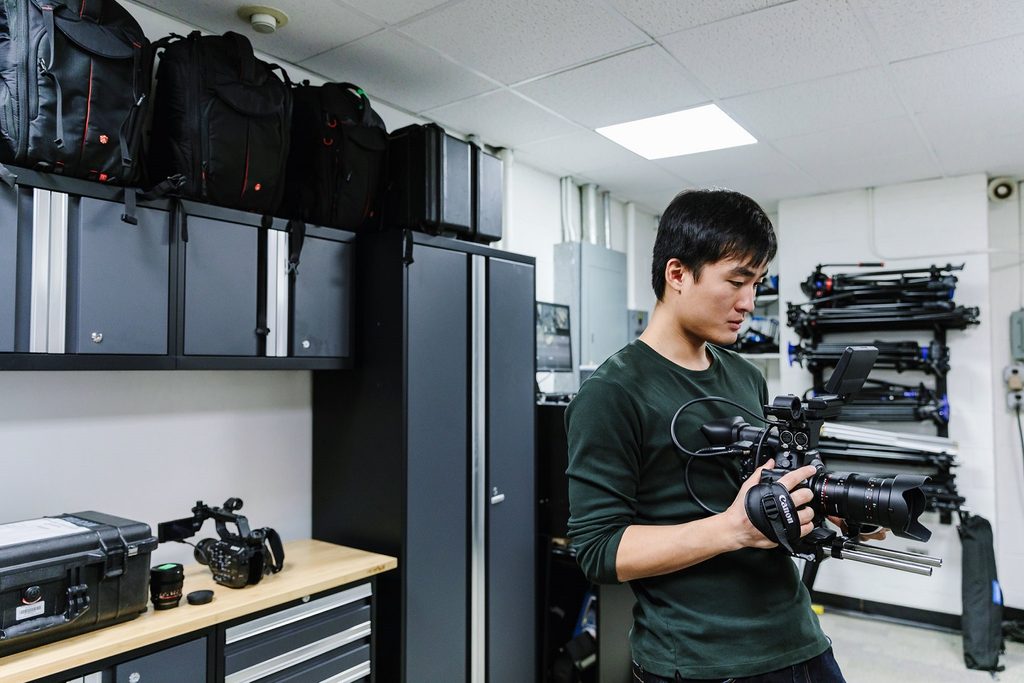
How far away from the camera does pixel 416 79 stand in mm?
2840

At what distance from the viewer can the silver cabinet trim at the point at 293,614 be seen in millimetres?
1953

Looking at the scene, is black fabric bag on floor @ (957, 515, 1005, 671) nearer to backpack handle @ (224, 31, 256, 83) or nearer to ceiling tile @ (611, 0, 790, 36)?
ceiling tile @ (611, 0, 790, 36)

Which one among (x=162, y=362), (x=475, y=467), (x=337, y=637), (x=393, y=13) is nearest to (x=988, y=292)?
(x=475, y=467)

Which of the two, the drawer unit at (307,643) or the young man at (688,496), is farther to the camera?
the drawer unit at (307,643)

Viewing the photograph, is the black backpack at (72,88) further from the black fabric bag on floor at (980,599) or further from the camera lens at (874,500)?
the black fabric bag on floor at (980,599)

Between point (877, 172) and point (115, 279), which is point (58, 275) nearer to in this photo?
point (115, 279)

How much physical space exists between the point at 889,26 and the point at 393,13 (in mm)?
1708

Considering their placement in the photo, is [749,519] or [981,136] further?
[981,136]

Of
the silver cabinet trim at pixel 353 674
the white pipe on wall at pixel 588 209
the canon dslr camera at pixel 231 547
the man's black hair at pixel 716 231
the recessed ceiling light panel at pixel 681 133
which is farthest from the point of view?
the white pipe on wall at pixel 588 209

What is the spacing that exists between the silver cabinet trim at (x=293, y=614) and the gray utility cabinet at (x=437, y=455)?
170 mm

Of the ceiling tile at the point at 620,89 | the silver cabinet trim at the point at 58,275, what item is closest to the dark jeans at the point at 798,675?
the silver cabinet trim at the point at 58,275

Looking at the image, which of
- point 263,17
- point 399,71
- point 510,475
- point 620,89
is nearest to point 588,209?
point 620,89

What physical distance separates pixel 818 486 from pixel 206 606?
167 cm

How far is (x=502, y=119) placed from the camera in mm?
3277
